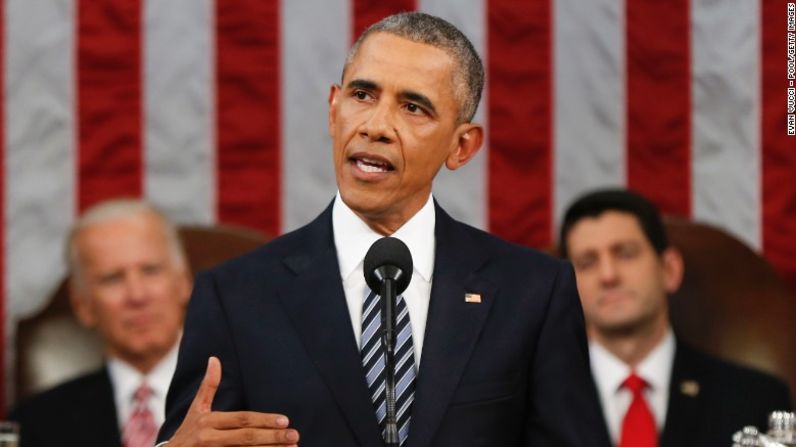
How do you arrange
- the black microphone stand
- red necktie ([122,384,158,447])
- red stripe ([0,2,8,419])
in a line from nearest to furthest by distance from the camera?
the black microphone stand, red necktie ([122,384,158,447]), red stripe ([0,2,8,419])

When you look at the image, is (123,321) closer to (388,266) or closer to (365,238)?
(365,238)

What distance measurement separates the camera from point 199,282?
7.29ft

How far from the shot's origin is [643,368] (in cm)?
402

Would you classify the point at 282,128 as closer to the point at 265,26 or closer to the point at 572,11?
the point at 265,26

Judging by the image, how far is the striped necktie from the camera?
2.13m

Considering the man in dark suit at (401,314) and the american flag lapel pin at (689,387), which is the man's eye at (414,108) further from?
the american flag lapel pin at (689,387)

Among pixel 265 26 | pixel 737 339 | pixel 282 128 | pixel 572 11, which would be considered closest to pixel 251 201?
pixel 282 128

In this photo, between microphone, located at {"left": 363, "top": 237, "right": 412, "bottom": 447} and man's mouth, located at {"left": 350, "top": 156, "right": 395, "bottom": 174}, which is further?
man's mouth, located at {"left": 350, "top": 156, "right": 395, "bottom": 174}

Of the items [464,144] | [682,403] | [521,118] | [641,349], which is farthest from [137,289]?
[464,144]

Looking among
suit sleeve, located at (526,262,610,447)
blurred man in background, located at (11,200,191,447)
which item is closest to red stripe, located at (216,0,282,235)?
blurred man in background, located at (11,200,191,447)

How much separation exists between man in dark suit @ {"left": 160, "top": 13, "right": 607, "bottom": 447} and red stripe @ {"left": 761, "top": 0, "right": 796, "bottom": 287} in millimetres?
2336

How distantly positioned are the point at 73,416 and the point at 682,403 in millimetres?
1562

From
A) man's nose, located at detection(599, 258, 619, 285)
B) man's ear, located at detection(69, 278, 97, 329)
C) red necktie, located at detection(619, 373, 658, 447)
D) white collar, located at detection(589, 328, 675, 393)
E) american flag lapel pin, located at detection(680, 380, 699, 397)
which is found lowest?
red necktie, located at detection(619, 373, 658, 447)

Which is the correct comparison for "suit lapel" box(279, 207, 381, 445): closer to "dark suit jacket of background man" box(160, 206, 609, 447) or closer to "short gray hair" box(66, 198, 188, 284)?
"dark suit jacket of background man" box(160, 206, 609, 447)
